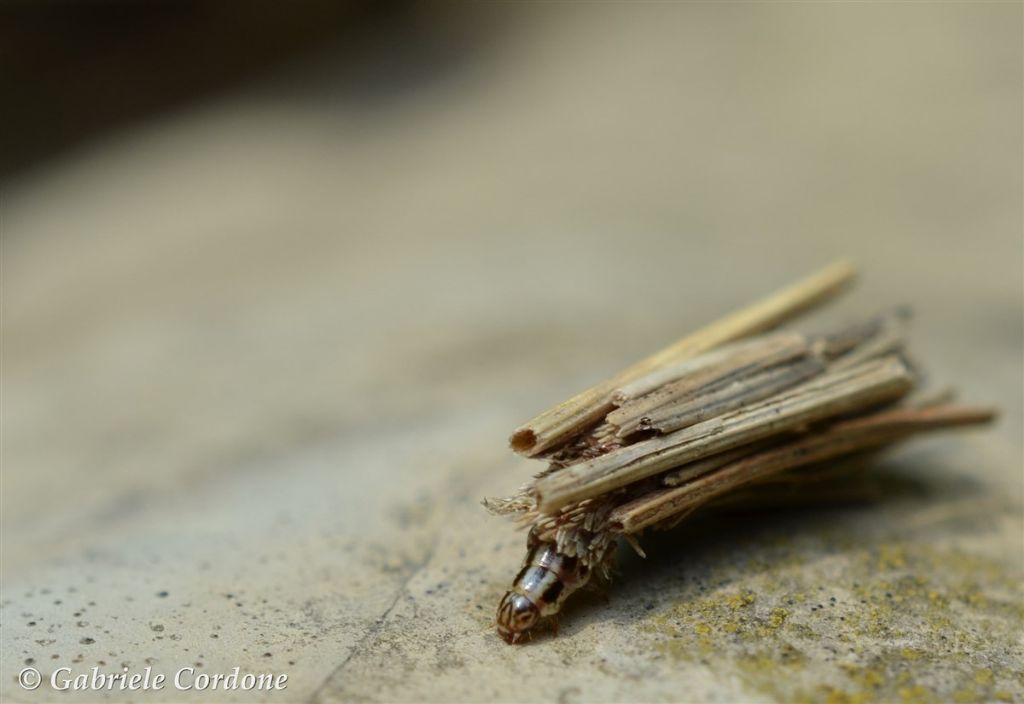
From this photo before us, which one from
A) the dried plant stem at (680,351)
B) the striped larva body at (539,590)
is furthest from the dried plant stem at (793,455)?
the dried plant stem at (680,351)

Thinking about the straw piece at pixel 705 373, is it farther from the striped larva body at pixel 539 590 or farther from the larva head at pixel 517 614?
the larva head at pixel 517 614

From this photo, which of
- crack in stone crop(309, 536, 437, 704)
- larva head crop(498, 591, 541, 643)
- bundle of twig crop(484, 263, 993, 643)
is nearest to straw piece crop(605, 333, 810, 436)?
bundle of twig crop(484, 263, 993, 643)

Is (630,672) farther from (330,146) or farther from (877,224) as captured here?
(330,146)

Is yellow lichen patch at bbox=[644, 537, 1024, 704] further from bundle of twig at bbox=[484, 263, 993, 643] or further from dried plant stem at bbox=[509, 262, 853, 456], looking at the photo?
dried plant stem at bbox=[509, 262, 853, 456]

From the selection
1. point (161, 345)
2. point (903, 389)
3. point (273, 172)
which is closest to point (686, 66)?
point (273, 172)

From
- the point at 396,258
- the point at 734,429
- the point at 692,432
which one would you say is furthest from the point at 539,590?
the point at 396,258

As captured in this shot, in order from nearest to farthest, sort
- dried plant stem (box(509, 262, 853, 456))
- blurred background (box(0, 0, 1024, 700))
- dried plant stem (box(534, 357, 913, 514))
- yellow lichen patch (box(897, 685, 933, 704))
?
1. yellow lichen patch (box(897, 685, 933, 704))
2. dried plant stem (box(534, 357, 913, 514))
3. dried plant stem (box(509, 262, 853, 456))
4. blurred background (box(0, 0, 1024, 700))

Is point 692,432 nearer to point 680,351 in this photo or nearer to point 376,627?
point 680,351
